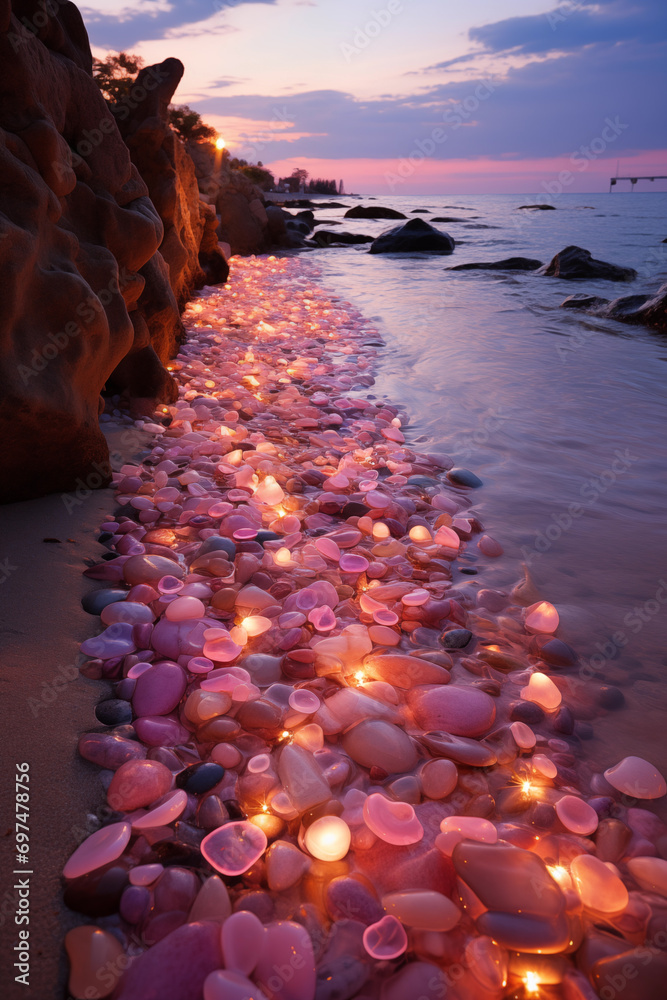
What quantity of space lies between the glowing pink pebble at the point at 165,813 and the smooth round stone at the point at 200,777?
0.04 metres

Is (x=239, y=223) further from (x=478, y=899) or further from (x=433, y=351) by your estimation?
(x=478, y=899)

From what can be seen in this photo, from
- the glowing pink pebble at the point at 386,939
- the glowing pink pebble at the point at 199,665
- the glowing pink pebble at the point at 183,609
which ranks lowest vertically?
the glowing pink pebble at the point at 386,939

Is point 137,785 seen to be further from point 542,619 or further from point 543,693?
point 542,619

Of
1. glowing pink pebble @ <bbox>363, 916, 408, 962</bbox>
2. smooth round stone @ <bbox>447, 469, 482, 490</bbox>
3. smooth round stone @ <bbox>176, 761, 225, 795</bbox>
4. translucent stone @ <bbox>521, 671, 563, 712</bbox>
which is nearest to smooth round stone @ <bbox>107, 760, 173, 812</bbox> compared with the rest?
smooth round stone @ <bbox>176, 761, 225, 795</bbox>

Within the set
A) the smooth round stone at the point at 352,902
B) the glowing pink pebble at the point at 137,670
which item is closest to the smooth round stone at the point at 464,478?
the glowing pink pebble at the point at 137,670

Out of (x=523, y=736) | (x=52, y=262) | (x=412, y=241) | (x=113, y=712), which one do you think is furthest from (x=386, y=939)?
(x=412, y=241)

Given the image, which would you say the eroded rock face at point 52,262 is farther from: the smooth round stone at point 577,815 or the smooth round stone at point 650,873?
the smooth round stone at point 650,873

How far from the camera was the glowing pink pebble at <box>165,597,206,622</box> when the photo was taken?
1753 millimetres

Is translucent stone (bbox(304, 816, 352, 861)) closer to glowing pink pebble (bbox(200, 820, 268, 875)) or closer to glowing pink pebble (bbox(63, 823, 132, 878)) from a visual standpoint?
glowing pink pebble (bbox(200, 820, 268, 875))

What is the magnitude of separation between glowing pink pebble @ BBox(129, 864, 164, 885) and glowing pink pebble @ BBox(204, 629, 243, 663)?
61cm

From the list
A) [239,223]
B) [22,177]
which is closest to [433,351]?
[22,177]

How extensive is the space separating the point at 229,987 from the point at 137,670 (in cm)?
83

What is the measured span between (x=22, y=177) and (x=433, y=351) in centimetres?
424

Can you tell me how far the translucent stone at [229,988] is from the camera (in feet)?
2.87
